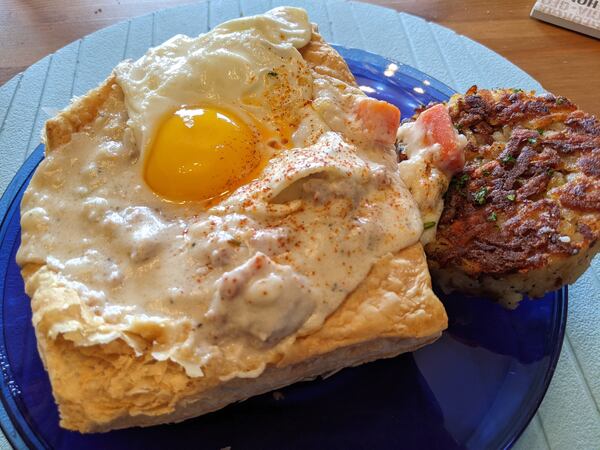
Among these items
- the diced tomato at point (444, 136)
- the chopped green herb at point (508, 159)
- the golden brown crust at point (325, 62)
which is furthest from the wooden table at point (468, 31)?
the golden brown crust at point (325, 62)

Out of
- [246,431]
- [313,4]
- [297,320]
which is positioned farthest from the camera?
[313,4]

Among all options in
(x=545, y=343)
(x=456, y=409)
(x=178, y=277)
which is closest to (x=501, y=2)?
(x=545, y=343)

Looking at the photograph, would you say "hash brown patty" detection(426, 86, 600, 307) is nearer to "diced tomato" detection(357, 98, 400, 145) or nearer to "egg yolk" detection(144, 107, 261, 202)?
"diced tomato" detection(357, 98, 400, 145)

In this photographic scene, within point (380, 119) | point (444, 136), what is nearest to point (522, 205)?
point (444, 136)

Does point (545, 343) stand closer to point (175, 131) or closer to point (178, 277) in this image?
point (178, 277)

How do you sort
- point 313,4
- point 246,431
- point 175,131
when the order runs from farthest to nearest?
point 313,4, point 175,131, point 246,431

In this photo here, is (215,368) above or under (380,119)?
under

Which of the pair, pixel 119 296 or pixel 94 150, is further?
pixel 94 150

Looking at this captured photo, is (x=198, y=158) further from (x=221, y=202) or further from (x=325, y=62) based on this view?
(x=325, y=62)

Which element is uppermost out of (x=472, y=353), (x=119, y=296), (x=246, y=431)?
(x=119, y=296)
